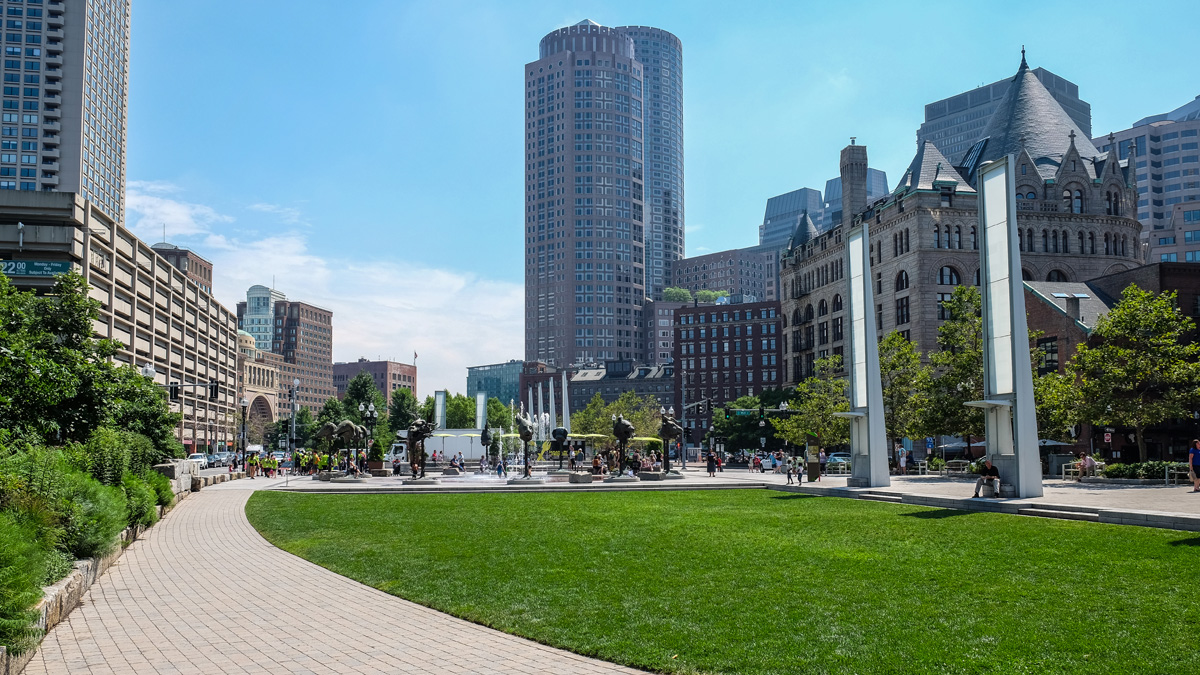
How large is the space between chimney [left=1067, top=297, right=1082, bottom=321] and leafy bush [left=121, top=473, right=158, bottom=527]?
176ft

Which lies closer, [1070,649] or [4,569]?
[4,569]

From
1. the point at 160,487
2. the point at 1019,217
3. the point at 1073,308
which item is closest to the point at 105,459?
the point at 160,487

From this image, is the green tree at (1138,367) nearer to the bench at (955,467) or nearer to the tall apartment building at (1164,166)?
the bench at (955,467)

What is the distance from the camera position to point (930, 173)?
89312 mm

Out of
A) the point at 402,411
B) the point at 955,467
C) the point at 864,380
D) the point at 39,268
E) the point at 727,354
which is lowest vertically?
the point at 955,467

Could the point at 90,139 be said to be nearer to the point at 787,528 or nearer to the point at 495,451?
the point at 495,451

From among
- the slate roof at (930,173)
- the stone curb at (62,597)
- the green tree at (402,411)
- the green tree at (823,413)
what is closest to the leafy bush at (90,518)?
the stone curb at (62,597)

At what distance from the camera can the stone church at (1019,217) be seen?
85500 mm

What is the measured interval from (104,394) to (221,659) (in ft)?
68.5

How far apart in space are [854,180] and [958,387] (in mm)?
60369

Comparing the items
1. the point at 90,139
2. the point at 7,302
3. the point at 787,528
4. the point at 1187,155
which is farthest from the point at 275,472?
the point at 1187,155

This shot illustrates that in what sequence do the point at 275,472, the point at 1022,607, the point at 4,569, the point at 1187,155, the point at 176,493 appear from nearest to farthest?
the point at 4,569 → the point at 1022,607 → the point at 176,493 → the point at 275,472 → the point at 1187,155

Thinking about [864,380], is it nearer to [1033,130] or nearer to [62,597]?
[62,597]

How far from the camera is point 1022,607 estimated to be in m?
10.5
